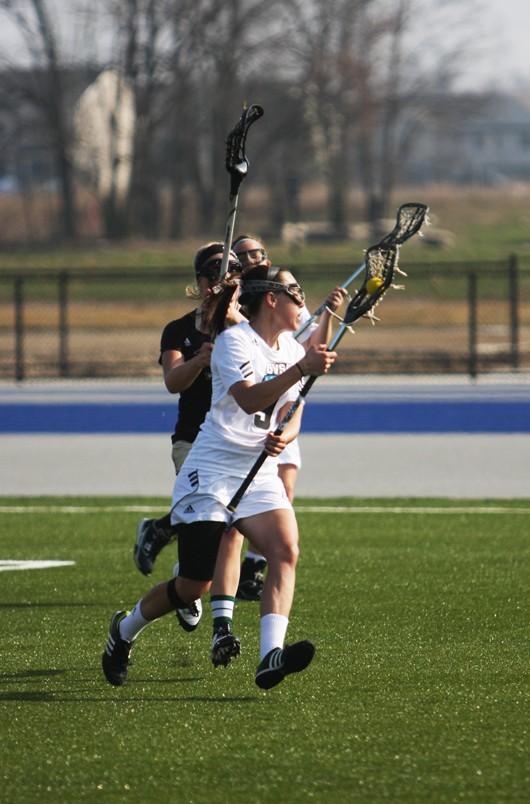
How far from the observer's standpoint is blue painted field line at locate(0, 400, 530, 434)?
17.8 metres

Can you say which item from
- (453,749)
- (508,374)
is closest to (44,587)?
(453,749)

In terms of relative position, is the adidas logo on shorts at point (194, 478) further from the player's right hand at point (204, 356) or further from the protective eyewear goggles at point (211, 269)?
the protective eyewear goggles at point (211, 269)

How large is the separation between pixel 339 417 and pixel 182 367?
36.9 ft

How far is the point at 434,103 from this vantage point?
56.7 meters

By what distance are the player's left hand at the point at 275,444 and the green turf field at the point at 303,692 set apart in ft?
3.00

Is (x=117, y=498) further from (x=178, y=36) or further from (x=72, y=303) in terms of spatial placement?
(x=178, y=36)

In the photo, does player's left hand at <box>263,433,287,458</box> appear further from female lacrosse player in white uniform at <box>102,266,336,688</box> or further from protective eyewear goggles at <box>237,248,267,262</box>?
protective eyewear goggles at <box>237,248,267,262</box>

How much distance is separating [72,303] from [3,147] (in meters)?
15.5

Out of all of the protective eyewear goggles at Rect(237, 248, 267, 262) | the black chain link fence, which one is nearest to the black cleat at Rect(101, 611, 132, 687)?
the protective eyewear goggles at Rect(237, 248, 267, 262)

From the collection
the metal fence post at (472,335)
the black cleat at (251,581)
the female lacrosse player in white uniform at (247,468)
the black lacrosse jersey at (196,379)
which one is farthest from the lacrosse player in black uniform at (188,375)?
the metal fence post at (472,335)

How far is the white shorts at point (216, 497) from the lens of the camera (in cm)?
598

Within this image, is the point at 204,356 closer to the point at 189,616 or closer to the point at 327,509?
the point at 189,616

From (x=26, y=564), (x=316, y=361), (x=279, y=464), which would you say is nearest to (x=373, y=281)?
(x=316, y=361)

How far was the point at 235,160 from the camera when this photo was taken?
6613 millimetres
